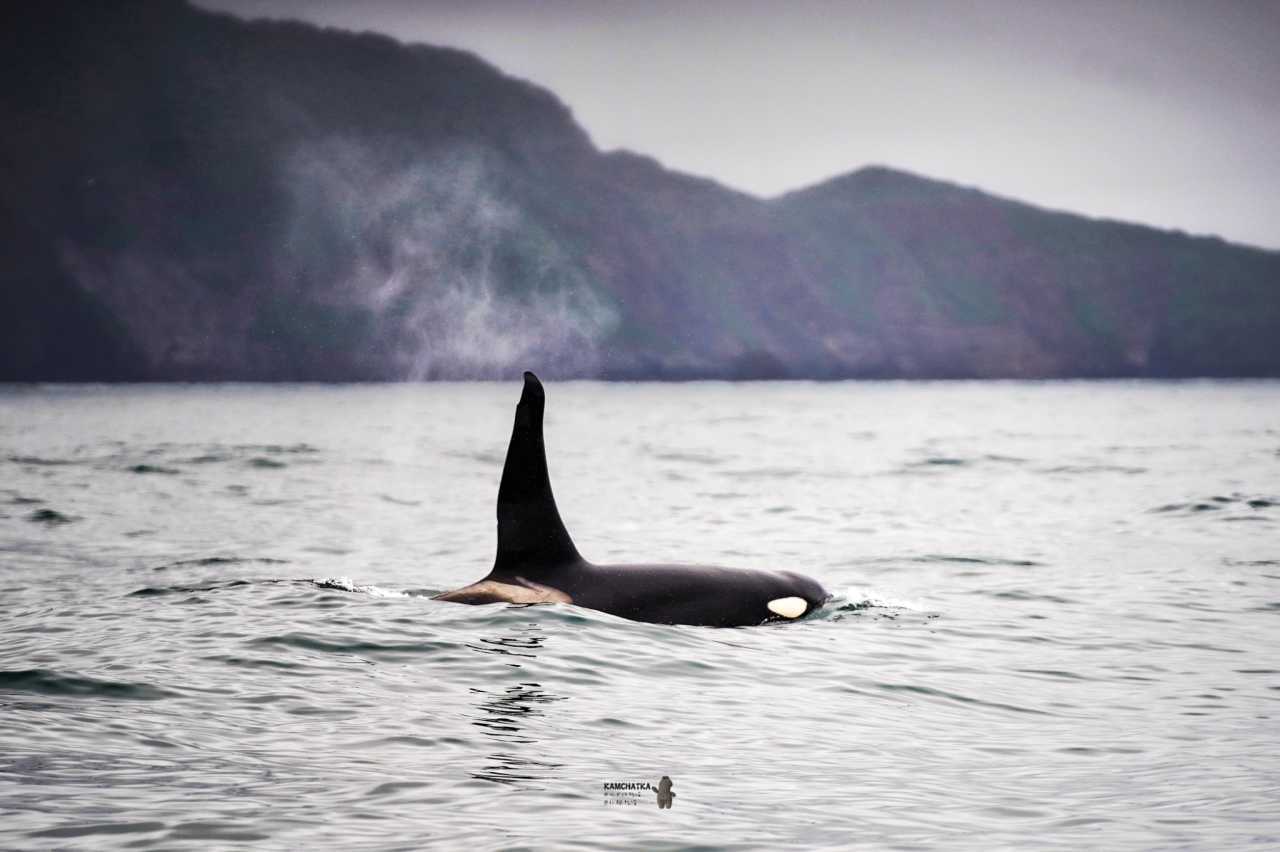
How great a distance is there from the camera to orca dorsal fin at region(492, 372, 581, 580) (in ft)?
38.3

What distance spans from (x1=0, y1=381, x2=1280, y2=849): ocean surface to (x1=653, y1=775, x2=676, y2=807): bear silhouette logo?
0.07 metres

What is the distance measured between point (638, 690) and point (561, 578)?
8.74ft

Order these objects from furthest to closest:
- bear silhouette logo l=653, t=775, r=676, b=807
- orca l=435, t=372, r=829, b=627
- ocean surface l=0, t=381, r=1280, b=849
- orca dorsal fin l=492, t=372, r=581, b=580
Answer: orca l=435, t=372, r=829, b=627
orca dorsal fin l=492, t=372, r=581, b=580
bear silhouette logo l=653, t=775, r=676, b=807
ocean surface l=0, t=381, r=1280, b=849

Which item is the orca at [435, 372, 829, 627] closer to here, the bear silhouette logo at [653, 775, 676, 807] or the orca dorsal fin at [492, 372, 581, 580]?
the orca dorsal fin at [492, 372, 581, 580]

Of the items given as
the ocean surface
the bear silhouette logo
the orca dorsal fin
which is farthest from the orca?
the bear silhouette logo

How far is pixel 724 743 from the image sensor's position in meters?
8.17

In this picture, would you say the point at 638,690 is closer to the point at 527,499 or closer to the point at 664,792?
the point at 664,792

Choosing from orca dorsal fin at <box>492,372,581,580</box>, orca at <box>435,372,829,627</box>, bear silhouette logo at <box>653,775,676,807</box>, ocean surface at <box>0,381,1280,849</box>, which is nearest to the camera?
ocean surface at <box>0,381,1280,849</box>

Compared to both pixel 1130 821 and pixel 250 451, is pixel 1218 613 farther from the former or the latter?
pixel 250 451

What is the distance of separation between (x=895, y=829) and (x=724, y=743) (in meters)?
1.82

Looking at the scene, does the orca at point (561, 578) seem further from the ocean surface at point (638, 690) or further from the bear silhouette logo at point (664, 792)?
the bear silhouette logo at point (664, 792)

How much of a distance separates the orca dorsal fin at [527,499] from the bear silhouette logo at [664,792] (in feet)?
15.6

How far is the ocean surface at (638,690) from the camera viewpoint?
657cm

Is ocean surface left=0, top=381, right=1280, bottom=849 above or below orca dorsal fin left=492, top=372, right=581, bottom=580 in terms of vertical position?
below
